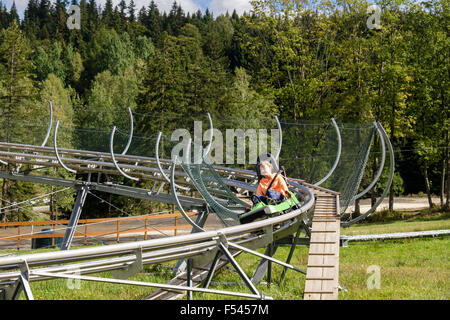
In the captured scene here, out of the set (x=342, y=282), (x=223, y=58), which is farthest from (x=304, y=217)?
(x=223, y=58)

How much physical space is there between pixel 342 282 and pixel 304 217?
1.77 meters

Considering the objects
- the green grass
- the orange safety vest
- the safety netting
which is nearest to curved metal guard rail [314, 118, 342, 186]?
the safety netting

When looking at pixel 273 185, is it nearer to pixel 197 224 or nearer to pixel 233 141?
pixel 197 224

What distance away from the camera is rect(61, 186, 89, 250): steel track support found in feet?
50.5

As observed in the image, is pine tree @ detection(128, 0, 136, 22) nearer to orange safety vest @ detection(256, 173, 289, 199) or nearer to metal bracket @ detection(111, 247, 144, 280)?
orange safety vest @ detection(256, 173, 289, 199)

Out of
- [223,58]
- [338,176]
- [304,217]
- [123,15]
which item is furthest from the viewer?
[123,15]

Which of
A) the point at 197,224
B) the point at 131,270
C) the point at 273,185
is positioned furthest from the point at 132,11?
the point at 131,270

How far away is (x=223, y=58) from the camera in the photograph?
70.8 metres

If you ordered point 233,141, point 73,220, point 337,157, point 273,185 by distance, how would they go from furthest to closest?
1. point 233,141
2. point 73,220
3. point 337,157
4. point 273,185

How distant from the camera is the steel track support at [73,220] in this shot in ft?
50.5

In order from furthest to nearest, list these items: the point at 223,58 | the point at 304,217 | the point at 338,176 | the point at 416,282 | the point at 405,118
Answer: the point at 223,58 → the point at 405,118 → the point at 338,176 → the point at 416,282 → the point at 304,217

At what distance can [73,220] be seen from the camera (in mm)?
15961

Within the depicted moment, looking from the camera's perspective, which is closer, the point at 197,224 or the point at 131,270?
the point at 131,270
